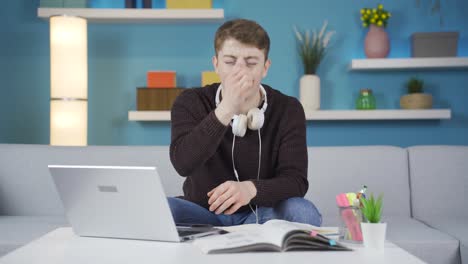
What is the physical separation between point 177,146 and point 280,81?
224 cm

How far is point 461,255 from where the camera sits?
2.29 metres

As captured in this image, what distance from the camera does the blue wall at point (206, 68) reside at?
4184 mm

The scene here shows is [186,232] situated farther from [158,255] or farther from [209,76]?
[209,76]

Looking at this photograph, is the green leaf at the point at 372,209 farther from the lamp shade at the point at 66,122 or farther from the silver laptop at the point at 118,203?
the lamp shade at the point at 66,122

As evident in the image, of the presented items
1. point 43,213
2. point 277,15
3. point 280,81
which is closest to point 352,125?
point 280,81

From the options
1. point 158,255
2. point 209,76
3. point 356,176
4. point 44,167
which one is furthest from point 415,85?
point 158,255

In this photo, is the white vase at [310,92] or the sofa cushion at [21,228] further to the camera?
the white vase at [310,92]

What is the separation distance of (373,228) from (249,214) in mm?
746

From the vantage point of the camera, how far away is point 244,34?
203 centimetres

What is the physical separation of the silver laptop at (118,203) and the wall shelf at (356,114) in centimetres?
246

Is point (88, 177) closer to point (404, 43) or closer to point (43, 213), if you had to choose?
point (43, 213)

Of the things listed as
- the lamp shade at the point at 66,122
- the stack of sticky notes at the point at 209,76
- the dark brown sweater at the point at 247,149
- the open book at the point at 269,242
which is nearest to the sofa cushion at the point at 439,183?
the dark brown sweater at the point at 247,149

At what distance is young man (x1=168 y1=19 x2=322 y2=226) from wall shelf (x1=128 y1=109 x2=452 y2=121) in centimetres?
174

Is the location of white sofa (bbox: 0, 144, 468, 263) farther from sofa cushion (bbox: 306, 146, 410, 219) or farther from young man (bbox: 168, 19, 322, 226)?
young man (bbox: 168, 19, 322, 226)
